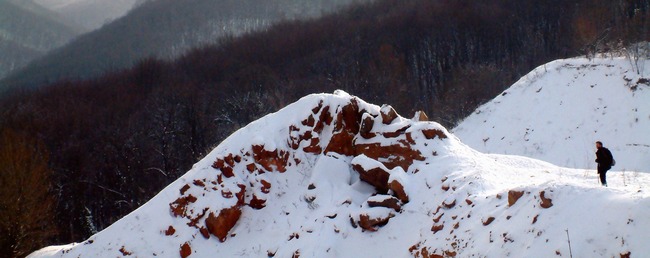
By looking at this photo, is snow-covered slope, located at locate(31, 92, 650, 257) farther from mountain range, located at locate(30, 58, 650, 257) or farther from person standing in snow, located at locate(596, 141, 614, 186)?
person standing in snow, located at locate(596, 141, 614, 186)

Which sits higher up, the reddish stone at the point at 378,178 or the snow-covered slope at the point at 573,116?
the reddish stone at the point at 378,178

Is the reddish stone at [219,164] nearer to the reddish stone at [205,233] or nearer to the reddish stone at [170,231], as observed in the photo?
the reddish stone at [205,233]

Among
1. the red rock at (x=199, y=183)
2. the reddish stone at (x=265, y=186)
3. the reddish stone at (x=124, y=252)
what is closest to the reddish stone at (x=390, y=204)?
the reddish stone at (x=265, y=186)

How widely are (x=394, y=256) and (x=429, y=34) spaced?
6025 centimetres

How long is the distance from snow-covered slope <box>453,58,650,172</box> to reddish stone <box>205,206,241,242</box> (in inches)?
550

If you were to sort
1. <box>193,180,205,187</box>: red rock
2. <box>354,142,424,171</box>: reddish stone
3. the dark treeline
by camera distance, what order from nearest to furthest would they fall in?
<box>354,142,424,171</box>: reddish stone, <box>193,180,205,187</box>: red rock, the dark treeline

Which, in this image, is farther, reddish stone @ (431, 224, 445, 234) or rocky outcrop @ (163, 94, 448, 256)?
rocky outcrop @ (163, 94, 448, 256)

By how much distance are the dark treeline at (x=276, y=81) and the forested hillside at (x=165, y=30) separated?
1260 inches

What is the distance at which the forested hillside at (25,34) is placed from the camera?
15662cm

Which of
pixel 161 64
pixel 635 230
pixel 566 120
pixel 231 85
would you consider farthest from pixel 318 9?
pixel 635 230

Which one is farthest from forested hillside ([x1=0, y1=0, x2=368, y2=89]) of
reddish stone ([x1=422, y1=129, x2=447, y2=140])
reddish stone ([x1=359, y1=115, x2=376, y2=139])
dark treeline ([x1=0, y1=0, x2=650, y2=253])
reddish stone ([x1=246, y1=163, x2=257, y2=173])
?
reddish stone ([x1=422, y1=129, x2=447, y2=140])

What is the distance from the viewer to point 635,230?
5.64 metres

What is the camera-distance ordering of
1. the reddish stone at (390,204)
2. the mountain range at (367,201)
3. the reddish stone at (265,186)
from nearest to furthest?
the mountain range at (367,201) < the reddish stone at (390,204) < the reddish stone at (265,186)

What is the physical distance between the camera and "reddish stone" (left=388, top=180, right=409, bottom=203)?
30.6 ft
